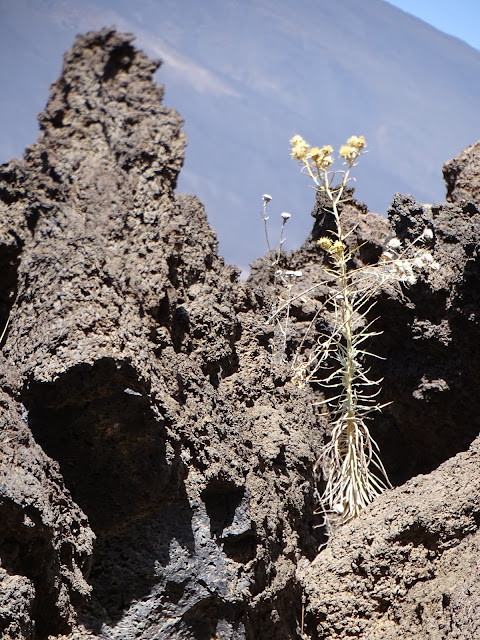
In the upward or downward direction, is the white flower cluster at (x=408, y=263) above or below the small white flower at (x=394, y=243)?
below

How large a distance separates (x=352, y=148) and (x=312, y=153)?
16 centimetres

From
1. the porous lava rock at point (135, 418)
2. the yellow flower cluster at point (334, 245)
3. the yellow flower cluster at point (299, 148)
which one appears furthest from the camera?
the yellow flower cluster at point (299, 148)

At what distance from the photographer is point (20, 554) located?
4.68 ft

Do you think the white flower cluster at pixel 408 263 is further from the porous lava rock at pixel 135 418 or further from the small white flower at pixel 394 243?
the porous lava rock at pixel 135 418

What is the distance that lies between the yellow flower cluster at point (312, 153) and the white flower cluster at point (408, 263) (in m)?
0.37

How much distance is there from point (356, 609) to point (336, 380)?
0.99 meters

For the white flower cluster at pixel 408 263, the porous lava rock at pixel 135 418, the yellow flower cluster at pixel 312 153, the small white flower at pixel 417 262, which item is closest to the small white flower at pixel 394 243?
the white flower cluster at pixel 408 263

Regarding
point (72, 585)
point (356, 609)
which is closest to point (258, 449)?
point (356, 609)

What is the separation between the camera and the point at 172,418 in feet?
5.65

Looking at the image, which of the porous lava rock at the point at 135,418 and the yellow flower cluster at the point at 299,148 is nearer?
the porous lava rock at the point at 135,418

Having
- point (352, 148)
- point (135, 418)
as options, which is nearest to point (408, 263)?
point (352, 148)

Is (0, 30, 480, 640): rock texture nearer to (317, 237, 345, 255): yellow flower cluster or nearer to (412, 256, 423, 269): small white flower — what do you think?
(412, 256, 423, 269): small white flower

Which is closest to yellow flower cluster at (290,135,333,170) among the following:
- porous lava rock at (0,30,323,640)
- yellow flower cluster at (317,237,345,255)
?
yellow flower cluster at (317,237,345,255)

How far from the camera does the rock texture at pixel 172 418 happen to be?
159 centimetres
